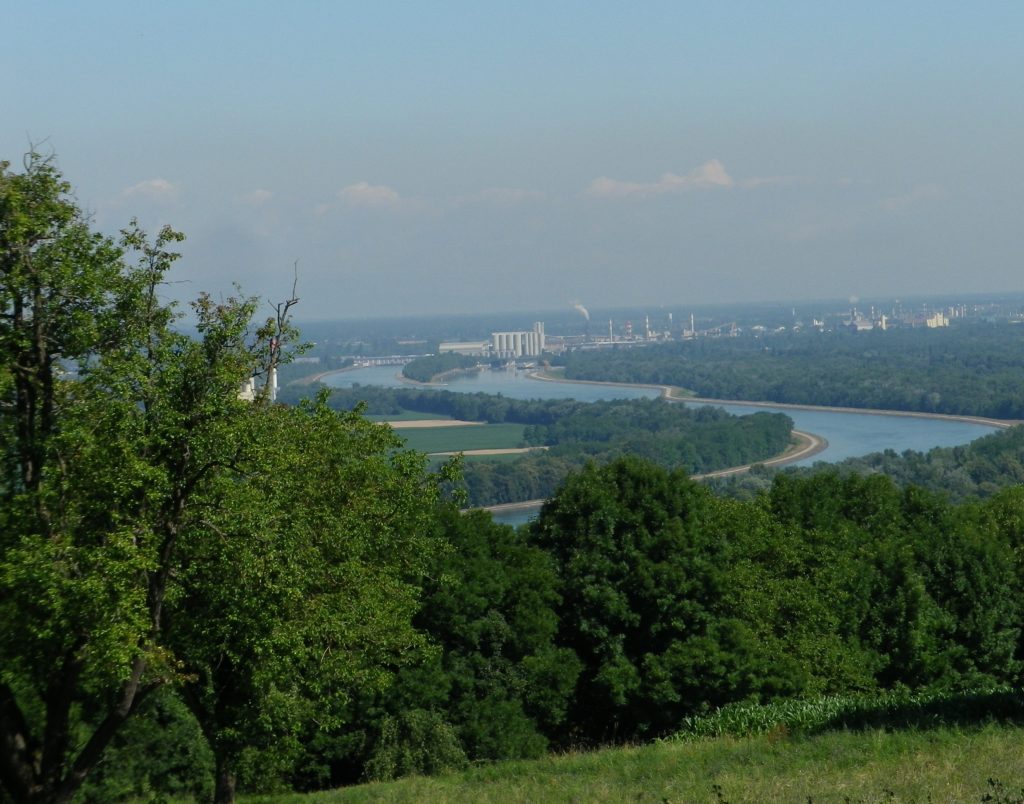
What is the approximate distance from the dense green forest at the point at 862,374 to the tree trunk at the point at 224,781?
108760mm

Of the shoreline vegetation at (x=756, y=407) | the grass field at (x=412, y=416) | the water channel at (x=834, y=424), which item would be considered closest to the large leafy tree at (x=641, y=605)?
the shoreline vegetation at (x=756, y=407)

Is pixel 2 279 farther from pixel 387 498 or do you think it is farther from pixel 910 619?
pixel 910 619

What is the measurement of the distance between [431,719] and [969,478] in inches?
2161

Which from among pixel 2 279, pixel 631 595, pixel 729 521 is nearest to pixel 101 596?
pixel 2 279

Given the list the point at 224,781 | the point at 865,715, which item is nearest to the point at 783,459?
the point at 865,715

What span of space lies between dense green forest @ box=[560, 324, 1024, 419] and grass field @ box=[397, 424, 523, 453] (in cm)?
3764

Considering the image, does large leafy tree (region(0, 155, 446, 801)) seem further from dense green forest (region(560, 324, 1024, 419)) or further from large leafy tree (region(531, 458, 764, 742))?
dense green forest (region(560, 324, 1024, 419))

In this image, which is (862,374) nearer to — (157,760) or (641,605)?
(641,605)

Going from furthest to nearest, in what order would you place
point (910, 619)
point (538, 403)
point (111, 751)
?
point (538, 403) → point (910, 619) → point (111, 751)

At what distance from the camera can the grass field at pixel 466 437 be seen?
92819 mm

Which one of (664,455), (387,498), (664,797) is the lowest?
(664,455)

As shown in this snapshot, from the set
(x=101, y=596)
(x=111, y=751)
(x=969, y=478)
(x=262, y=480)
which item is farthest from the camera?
(x=969, y=478)

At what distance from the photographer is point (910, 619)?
798 inches

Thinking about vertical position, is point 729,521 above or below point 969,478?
above
